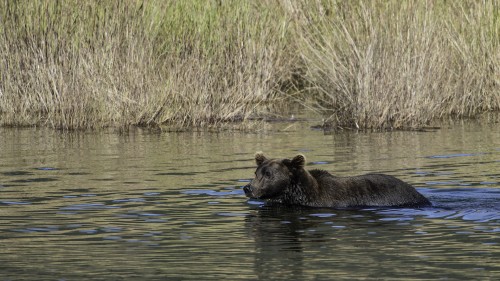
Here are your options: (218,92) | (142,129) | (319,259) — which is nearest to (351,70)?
(218,92)

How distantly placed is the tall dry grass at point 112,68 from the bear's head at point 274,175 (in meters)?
8.07

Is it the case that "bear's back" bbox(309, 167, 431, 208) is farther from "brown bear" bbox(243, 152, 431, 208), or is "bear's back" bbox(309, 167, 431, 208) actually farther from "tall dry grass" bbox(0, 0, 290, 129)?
"tall dry grass" bbox(0, 0, 290, 129)

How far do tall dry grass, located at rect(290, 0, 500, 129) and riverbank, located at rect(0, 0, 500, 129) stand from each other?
0.02 metres

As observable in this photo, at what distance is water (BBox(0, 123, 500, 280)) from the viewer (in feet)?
26.6

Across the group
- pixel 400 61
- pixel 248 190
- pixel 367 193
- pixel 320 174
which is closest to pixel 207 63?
pixel 400 61

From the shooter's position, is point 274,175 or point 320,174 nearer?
point 274,175

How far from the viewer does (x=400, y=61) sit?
19.0 metres

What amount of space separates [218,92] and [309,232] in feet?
35.1

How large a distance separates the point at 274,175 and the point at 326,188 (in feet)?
1.96

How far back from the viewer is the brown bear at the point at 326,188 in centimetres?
1156

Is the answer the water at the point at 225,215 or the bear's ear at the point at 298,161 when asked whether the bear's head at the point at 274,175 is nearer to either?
the bear's ear at the point at 298,161

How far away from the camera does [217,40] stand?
69.2 feet

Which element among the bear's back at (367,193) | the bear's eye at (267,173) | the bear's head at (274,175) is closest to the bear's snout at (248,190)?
the bear's head at (274,175)

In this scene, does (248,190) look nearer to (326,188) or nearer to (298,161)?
(298,161)
